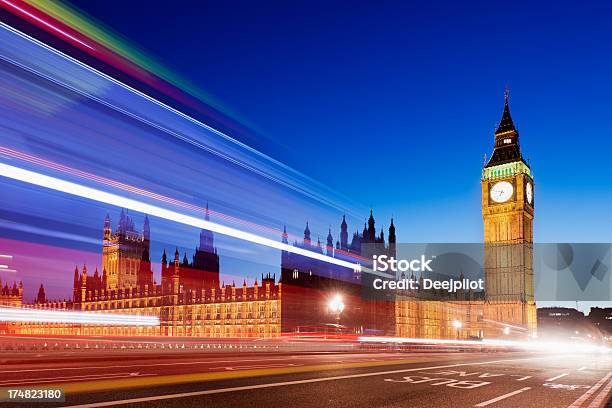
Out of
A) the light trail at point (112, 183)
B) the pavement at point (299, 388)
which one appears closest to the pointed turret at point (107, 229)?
the light trail at point (112, 183)

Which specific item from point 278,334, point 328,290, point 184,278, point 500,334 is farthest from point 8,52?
point 500,334

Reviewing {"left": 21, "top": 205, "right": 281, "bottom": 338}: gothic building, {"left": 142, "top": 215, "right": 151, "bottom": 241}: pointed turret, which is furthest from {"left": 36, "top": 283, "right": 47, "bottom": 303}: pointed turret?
{"left": 142, "top": 215, "right": 151, "bottom": 241}: pointed turret

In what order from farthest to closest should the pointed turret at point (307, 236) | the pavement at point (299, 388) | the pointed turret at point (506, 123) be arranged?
the pointed turret at point (506, 123) < the pointed turret at point (307, 236) < the pavement at point (299, 388)

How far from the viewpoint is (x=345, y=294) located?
292 ft

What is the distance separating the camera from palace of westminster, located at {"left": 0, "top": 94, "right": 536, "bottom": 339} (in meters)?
82.2

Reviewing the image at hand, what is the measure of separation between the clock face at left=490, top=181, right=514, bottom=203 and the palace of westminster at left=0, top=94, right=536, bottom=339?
0.62 ft

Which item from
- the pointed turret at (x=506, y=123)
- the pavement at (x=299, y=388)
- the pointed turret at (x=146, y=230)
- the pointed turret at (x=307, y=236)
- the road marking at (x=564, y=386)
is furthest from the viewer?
the pointed turret at (x=146, y=230)

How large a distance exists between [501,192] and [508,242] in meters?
9.58

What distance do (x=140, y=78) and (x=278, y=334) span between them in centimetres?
→ 5725

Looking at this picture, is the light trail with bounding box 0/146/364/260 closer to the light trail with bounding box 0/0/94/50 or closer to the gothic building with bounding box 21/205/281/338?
the light trail with bounding box 0/0/94/50

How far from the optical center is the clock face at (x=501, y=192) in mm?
103438

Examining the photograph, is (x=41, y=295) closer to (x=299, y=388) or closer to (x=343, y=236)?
(x=343, y=236)

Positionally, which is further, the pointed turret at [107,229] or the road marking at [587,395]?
the pointed turret at [107,229]

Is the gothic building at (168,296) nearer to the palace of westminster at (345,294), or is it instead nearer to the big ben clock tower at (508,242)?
the palace of westminster at (345,294)
